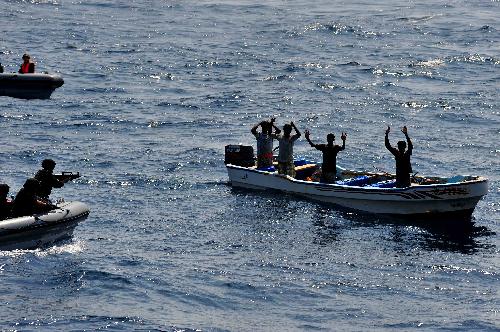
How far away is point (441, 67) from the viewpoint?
57.4 metres

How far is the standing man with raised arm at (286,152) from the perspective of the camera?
3569 cm

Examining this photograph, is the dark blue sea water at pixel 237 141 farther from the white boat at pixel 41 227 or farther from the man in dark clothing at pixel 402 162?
the man in dark clothing at pixel 402 162

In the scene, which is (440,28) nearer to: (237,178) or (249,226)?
(237,178)

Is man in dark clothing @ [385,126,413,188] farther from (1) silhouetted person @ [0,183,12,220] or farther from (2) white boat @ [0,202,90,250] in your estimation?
(1) silhouetted person @ [0,183,12,220]

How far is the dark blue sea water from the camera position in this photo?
2617cm

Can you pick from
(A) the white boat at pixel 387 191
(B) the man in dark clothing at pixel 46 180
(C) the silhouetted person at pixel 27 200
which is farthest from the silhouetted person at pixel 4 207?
(A) the white boat at pixel 387 191

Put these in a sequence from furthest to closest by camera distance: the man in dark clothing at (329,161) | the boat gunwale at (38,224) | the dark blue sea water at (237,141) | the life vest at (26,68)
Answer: the life vest at (26,68), the man in dark clothing at (329,161), the boat gunwale at (38,224), the dark blue sea water at (237,141)

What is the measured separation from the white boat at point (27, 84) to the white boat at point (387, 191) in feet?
29.3

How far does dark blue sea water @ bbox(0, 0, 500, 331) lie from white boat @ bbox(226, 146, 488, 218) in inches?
23.0

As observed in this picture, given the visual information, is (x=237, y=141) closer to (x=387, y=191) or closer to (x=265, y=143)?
(x=265, y=143)

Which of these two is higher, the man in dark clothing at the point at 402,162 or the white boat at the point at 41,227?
the man in dark clothing at the point at 402,162

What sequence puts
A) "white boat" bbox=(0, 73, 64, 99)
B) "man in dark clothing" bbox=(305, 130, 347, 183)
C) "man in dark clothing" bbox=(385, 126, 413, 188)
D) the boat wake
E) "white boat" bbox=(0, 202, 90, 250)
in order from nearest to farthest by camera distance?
"white boat" bbox=(0, 202, 90, 250) < the boat wake < "man in dark clothing" bbox=(385, 126, 413, 188) < "man in dark clothing" bbox=(305, 130, 347, 183) < "white boat" bbox=(0, 73, 64, 99)

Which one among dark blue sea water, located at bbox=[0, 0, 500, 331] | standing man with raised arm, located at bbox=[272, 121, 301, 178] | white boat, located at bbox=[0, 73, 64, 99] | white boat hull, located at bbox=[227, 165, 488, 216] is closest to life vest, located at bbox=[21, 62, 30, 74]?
white boat, located at bbox=[0, 73, 64, 99]

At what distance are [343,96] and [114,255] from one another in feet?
78.0
